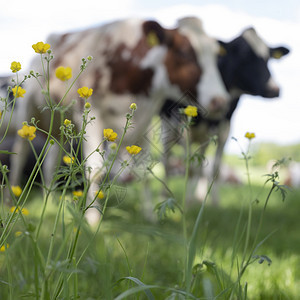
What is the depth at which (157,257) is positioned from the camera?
1.44m

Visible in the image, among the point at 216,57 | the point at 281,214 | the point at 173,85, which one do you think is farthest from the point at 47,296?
the point at 281,214

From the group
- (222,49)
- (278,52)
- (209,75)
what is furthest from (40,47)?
(278,52)

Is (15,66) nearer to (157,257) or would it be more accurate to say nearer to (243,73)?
(157,257)

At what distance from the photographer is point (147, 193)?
2.49m

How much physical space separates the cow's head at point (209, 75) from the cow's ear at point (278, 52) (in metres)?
0.80

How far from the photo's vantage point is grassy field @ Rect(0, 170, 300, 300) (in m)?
0.54

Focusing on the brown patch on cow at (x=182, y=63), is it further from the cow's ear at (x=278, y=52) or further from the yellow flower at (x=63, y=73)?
the yellow flower at (x=63, y=73)

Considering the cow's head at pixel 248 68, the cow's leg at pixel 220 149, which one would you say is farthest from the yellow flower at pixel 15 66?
the cow's leg at pixel 220 149

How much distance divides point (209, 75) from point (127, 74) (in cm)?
59

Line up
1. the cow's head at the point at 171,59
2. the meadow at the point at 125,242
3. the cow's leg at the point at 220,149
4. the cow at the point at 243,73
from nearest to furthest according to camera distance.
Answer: the meadow at the point at 125,242 → the cow's head at the point at 171,59 → the cow at the point at 243,73 → the cow's leg at the point at 220,149

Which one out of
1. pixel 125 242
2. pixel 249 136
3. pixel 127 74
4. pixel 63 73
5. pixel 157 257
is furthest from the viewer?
pixel 127 74

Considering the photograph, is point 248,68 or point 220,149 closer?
point 248,68

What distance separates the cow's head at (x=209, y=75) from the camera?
7.88ft

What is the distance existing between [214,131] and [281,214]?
2.65 feet
